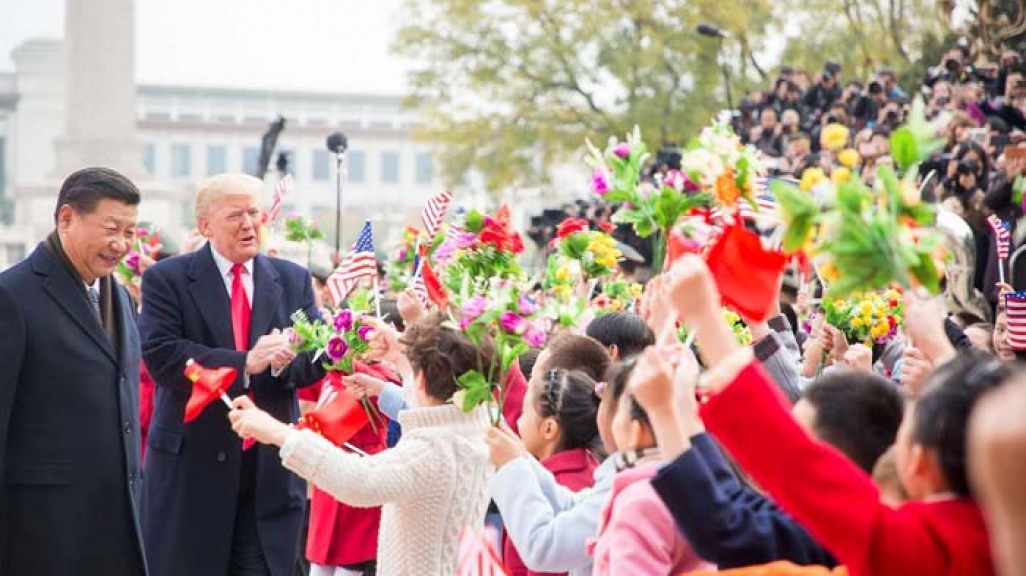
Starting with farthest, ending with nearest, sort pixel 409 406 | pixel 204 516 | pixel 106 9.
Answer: pixel 106 9, pixel 204 516, pixel 409 406

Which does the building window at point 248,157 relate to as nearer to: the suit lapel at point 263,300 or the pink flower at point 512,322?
the suit lapel at point 263,300

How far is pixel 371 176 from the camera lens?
98.4 metres

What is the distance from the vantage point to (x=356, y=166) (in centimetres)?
9844

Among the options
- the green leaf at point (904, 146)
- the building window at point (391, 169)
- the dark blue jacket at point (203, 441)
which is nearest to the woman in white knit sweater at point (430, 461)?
the dark blue jacket at point (203, 441)

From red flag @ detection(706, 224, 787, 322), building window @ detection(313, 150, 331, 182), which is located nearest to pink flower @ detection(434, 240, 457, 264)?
red flag @ detection(706, 224, 787, 322)

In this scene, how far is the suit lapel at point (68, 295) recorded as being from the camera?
5.62 m

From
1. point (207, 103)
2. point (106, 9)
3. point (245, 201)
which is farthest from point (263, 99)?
point (245, 201)

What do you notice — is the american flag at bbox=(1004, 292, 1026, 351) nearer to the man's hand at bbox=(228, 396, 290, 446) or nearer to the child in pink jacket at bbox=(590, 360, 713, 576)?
the child in pink jacket at bbox=(590, 360, 713, 576)

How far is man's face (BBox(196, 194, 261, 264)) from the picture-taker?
680 cm

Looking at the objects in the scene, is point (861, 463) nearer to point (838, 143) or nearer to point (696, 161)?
point (838, 143)

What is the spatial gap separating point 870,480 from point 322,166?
307 ft

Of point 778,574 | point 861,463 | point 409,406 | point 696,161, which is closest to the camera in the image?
point 778,574

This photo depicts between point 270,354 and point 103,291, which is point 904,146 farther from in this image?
point 270,354

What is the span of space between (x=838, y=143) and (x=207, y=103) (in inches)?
3794
